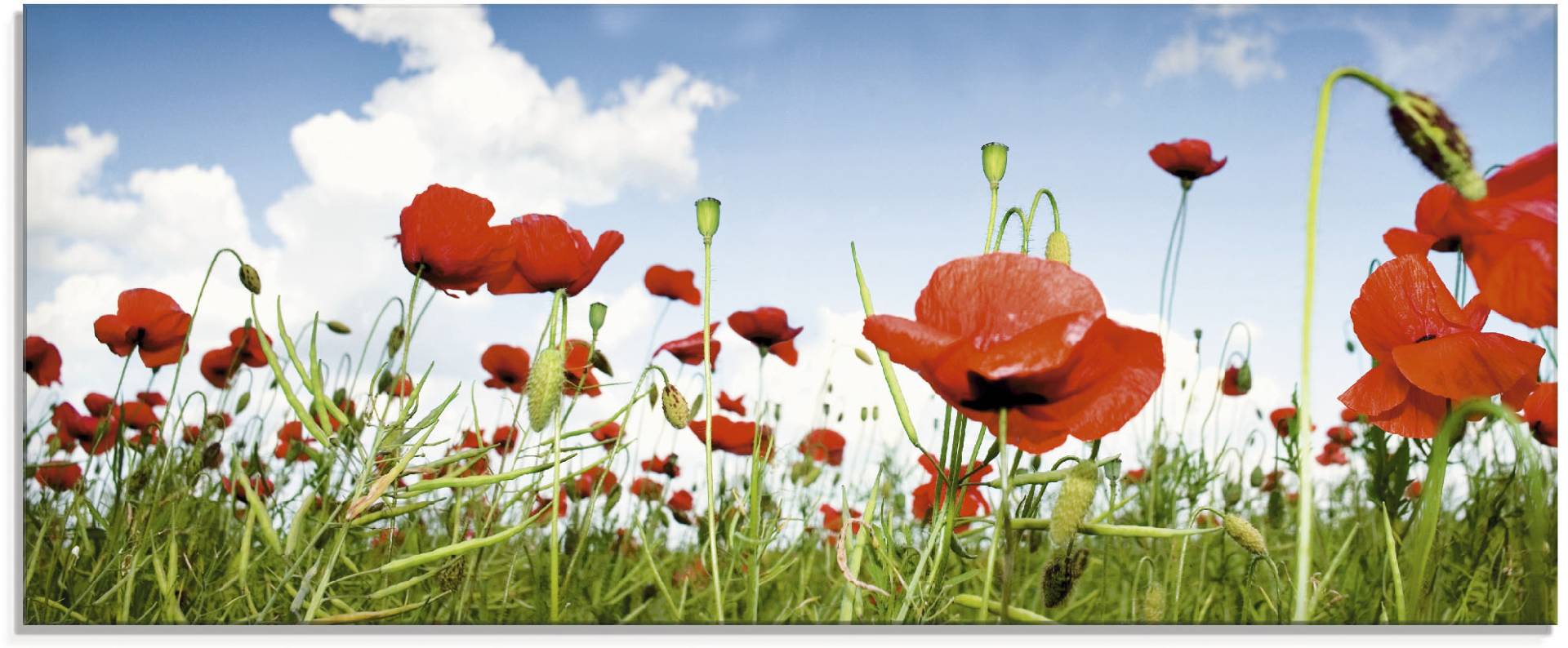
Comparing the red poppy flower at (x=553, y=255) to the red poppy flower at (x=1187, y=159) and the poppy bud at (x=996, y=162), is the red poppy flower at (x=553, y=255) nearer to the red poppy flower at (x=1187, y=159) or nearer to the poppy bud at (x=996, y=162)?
the poppy bud at (x=996, y=162)

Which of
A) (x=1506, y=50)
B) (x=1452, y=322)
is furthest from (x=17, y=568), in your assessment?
(x=1506, y=50)

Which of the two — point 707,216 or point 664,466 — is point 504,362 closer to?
point 664,466

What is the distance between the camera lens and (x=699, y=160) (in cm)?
152

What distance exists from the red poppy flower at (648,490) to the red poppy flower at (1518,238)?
60.6 inches

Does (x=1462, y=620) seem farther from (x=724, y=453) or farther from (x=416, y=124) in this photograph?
(x=416, y=124)

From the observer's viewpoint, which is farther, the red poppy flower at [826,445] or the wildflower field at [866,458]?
the red poppy flower at [826,445]

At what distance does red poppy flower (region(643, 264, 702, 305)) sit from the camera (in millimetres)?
1653

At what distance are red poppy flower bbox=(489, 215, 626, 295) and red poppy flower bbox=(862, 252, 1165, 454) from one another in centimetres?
46

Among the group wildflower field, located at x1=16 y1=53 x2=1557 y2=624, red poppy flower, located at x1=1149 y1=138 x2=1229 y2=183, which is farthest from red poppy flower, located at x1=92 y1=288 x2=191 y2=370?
red poppy flower, located at x1=1149 y1=138 x2=1229 y2=183

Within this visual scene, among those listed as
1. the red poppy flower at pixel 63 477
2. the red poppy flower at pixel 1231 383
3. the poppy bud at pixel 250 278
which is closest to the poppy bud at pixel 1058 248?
the poppy bud at pixel 250 278

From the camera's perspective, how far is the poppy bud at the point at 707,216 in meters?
1.03

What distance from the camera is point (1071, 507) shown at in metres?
0.66

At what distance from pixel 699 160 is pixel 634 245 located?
157mm

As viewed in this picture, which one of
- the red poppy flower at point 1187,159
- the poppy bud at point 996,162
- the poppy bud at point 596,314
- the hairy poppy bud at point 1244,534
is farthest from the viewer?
the red poppy flower at point 1187,159
